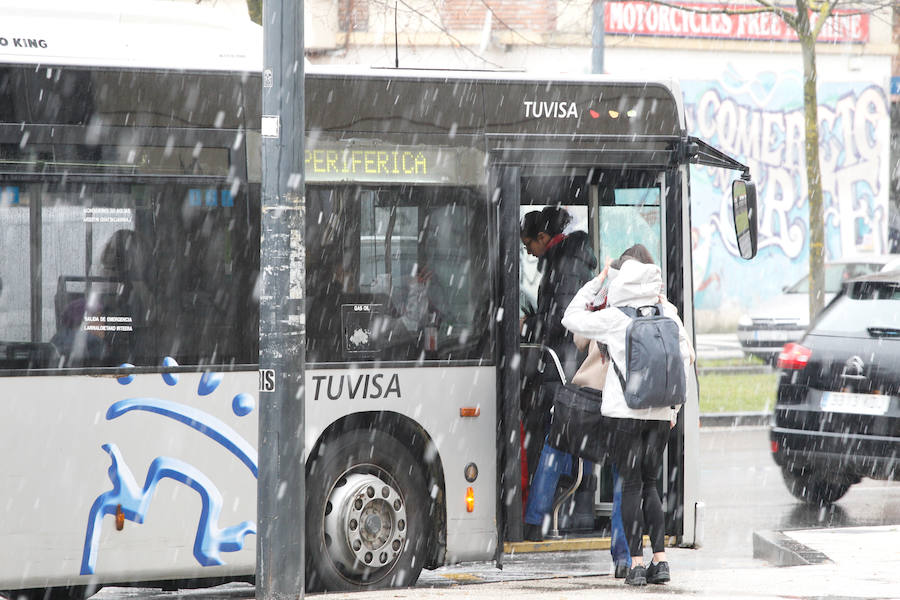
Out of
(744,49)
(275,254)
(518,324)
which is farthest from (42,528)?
(744,49)

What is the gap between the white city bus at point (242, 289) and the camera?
255 inches

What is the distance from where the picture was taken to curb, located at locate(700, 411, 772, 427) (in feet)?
48.5

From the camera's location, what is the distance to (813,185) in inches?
610

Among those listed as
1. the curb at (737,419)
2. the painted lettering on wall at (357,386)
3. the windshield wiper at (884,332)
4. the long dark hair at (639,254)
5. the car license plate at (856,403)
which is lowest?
the curb at (737,419)

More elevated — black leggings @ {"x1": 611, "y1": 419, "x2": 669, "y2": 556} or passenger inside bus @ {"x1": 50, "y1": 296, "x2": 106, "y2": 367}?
passenger inside bus @ {"x1": 50, "y1": 296, "x2": 106, "y2": 367}

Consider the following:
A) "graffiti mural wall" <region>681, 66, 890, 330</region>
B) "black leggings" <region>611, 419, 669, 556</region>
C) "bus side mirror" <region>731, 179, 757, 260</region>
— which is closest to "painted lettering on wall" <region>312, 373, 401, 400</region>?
"black leggings" <region>611, 419, 669, 556</region>

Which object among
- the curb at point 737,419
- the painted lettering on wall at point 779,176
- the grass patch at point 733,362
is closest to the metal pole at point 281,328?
the curb at point 737,419

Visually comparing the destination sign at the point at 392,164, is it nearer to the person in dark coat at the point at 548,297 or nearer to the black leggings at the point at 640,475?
the person in dark coat at the point at 548,297

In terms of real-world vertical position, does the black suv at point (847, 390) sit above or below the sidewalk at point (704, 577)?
above

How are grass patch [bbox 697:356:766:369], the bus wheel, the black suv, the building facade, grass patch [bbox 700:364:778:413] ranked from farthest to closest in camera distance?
the building facade → grass patch [bbox 697:356:766:369] → grass patch [bbox 700:364:778:413] → the black suv → the bus wheel

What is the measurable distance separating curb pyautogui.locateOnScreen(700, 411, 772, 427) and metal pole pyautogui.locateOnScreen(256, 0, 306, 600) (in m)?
9.47

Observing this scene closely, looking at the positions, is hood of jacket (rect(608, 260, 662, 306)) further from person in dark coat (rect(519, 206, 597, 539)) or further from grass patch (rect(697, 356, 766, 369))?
grass patch (rect(697, 356, 766, 369))

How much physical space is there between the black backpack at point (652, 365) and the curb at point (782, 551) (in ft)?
5.48

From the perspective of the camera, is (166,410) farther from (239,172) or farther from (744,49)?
(744,49)
